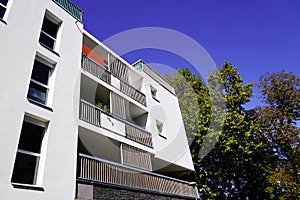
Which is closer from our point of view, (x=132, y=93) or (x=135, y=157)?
(x=135, y=157)

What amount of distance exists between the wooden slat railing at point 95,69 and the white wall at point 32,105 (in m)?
1.13

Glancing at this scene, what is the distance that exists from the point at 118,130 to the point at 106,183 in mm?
3033

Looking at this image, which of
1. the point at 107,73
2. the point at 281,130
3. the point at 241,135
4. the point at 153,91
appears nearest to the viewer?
the point at 107,73

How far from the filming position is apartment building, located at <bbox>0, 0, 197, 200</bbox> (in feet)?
19.9

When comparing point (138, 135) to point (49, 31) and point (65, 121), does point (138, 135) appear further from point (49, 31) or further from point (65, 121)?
point (49, 31)

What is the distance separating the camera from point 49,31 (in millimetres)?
9305

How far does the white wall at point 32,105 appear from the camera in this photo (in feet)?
18.5

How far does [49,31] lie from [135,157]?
6798 mm

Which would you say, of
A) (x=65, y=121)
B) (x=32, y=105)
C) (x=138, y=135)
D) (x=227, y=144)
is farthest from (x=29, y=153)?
(x=227, y=144)

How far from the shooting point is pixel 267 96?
65.1ft

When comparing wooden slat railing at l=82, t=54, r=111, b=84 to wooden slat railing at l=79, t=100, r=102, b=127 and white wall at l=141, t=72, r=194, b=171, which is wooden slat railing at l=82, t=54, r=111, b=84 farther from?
white wall at l=141, t=72, r=194, b=171

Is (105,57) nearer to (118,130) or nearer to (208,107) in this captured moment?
(118,130)

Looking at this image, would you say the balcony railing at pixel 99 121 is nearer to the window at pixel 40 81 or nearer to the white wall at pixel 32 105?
the white wall at pixel 32 105

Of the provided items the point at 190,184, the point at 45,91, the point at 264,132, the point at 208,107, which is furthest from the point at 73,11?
the point at 264,132
